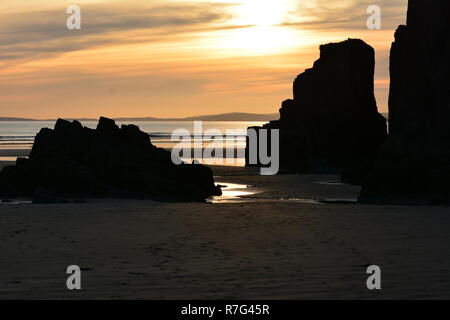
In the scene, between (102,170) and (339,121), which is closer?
(102,170)

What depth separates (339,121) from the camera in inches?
2675

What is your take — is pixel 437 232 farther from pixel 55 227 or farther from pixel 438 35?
pixel 438 35

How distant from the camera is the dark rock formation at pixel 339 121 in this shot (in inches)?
2606

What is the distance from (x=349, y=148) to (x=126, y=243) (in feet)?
172

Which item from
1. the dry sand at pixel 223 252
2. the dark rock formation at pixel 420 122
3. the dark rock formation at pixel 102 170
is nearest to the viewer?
the dry sand at pixel 223 252

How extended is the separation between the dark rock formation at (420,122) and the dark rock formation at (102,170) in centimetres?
770

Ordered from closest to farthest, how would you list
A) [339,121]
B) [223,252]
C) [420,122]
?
[223,252], [420,122], [339,121]

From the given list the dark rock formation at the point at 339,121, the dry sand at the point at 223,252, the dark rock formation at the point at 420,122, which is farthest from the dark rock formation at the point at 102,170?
the dark rock formation at the point at 339,121

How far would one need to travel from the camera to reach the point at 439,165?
28.4m

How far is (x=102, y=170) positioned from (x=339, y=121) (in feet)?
126

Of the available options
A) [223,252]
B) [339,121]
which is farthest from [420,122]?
[339,121]

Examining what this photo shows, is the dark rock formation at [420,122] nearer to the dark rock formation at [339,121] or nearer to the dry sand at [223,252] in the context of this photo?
the dry sand at [223,252]

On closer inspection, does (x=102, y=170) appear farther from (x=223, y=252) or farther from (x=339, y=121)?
(x=339, y=121)

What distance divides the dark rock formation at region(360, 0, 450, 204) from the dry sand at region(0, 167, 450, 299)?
21.5 ft
